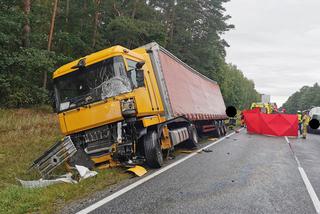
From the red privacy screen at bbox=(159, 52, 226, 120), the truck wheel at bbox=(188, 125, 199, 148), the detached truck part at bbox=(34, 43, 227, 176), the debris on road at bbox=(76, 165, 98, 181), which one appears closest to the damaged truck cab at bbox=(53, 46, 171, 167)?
the detached truck part at bbox=(34, 43, 227, 176)

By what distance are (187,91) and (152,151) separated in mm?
5462

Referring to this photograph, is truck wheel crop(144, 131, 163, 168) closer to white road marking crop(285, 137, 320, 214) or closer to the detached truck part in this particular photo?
the detached truck part

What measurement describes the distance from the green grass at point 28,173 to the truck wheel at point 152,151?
30.8 inches

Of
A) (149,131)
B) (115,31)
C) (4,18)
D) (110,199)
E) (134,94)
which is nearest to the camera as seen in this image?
(110,199)

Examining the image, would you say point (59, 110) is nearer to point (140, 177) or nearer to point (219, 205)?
point (140, 177)

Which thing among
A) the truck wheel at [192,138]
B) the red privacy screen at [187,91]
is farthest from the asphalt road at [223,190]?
the truck wheel at [192,138]

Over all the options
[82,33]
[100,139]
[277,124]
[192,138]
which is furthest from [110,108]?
[82,33]

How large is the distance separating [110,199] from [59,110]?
362 cm

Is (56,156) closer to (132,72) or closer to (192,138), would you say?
(132,72)

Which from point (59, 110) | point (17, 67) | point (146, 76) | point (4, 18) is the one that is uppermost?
point (4, 18)

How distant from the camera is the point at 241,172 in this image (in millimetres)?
8367

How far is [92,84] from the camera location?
27.6 feet

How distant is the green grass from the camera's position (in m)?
5.59

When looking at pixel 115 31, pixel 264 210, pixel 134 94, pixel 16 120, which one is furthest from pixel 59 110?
pixel 115 31
